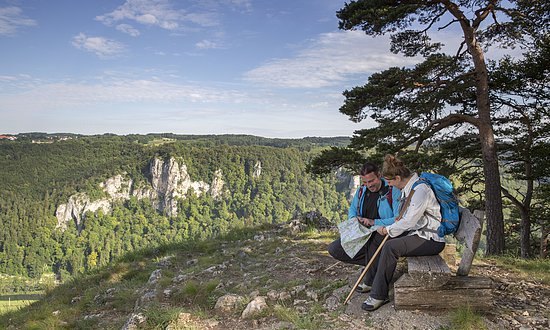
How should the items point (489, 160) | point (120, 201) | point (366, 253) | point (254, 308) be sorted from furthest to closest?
point (120, 201), point (489, 160), point (366, 253), point (254, 308)

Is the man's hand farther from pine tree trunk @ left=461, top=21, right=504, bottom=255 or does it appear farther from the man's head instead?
pine tree trunk @ left=461, top=21, right=504, bottom=255

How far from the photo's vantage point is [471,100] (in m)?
8.98

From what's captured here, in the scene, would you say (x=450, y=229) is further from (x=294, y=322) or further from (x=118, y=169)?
(x=118, y=169)

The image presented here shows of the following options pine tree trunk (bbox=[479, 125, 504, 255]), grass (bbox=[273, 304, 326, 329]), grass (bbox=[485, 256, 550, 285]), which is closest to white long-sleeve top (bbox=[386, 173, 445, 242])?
grass (bbox=[273, 304, 326, 329])

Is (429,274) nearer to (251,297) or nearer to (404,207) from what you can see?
(404,207)

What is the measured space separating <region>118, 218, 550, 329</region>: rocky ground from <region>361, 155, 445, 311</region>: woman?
0.22 metres

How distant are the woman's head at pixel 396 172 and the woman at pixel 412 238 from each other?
12 centimetres

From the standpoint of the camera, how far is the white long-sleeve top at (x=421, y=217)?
3.55 metres

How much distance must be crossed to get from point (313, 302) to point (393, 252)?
122cm

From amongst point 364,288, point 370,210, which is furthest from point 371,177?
point 364,288

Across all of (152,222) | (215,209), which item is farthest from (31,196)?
(215,209)

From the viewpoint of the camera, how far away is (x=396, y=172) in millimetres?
3754

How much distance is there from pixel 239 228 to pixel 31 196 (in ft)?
393

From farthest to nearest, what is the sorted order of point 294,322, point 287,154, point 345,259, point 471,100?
point 287,154 → point 471,100 → point 345,259 → point 294,322
